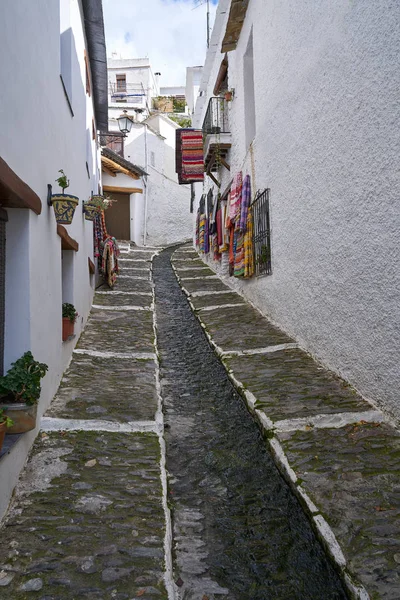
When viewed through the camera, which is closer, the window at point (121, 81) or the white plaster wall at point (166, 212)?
the white plaster wall at point (166, 212)

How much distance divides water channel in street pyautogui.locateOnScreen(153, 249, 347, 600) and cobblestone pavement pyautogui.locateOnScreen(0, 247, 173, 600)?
6.3 inches

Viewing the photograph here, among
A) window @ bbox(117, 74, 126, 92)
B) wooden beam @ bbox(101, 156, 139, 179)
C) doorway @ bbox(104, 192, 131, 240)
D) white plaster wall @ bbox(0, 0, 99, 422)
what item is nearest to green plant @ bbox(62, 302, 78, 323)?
white plaster wall @ bbox(0, 0, 99, 422)

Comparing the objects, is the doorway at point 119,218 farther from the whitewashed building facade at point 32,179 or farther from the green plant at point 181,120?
the whitewashed building facade at point 32,179

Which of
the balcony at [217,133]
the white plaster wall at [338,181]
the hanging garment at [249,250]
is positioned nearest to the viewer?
the white plaster wall at [338,181]

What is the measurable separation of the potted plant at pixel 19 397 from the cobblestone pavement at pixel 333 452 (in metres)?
1.77

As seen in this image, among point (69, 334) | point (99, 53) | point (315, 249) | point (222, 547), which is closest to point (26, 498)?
point (222, 547)

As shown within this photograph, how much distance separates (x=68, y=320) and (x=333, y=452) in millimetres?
3436

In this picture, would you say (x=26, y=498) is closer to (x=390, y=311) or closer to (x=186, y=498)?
(x=186, y=498)

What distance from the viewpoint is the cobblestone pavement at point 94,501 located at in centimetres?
227

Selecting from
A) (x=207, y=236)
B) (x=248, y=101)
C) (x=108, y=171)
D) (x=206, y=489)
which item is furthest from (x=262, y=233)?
(x=108, y=171)

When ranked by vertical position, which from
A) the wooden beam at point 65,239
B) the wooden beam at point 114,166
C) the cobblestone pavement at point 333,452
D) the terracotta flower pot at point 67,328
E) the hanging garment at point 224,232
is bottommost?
the cobblestone pavement at point 333,452

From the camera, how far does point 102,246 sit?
10430 mm

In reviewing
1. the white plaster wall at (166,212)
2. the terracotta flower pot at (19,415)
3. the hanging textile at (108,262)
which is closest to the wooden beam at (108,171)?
→ the white plaster wall at (166,212)

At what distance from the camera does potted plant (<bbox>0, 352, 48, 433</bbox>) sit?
3.10m
